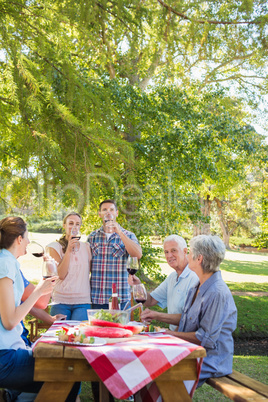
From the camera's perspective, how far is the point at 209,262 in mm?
3162

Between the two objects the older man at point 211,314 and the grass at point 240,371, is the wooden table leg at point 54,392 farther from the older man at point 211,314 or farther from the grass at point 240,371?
the grass at point 240,371

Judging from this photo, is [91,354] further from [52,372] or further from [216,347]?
[216,347]

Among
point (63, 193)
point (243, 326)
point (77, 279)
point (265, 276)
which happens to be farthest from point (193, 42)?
point (265, 276)

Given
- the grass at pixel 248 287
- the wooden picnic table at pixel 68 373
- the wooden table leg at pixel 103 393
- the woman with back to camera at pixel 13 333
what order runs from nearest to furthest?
1. the wooden picnic table at pixel 68 373
2. the woman with back to camera at pixel 13 333
3. the wooden table leg at pixel 103 393
4. the grass at pixel 248 287

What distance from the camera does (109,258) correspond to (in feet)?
14.8

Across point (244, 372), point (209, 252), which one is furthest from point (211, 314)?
point (244, 372)

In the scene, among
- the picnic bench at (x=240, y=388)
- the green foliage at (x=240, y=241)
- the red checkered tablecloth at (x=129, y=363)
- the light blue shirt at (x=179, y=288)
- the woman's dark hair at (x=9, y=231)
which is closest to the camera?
the red checkered tablecloth at (x=129, y=363)

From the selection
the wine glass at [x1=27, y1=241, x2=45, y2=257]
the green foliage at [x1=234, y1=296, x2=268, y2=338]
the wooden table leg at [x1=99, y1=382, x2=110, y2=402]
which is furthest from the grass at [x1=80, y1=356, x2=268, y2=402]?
the green foliage at [x1=234, y1=296, x2=268, y2=338]

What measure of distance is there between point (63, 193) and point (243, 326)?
6.84 metres

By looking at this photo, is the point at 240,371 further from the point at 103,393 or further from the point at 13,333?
the point at 13,333

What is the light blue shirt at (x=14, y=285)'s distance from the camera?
9.00 ft

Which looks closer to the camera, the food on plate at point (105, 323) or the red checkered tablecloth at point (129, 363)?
the red checkered tablecloth at point (129, 363)

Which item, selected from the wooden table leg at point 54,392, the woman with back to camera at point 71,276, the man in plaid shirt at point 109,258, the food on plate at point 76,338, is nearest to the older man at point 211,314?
the food on plate at point 76,338

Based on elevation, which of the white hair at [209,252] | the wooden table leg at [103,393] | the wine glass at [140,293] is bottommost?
the wooden table leg at [103,393]
